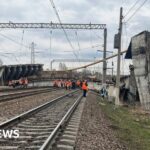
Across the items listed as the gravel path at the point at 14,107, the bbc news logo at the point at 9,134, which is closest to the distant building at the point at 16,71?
the gravel path at the point at 14,107

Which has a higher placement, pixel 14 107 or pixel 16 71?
pixel 16 71

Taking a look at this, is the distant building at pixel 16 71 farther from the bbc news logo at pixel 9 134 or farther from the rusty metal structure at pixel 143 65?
the bbc news logo at pixel 9 134

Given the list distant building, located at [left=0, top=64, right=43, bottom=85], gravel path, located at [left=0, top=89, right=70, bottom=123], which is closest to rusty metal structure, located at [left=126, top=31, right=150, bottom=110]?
gravel path, located at [left=0, top=89, right=70, bottom=123]

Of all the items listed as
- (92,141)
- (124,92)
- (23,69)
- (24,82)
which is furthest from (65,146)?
(23,69)

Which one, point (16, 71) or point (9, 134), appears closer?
point (9, 134)

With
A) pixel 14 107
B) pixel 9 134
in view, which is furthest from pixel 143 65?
pixel 9 134

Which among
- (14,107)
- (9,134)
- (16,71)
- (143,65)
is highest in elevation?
(16,71)

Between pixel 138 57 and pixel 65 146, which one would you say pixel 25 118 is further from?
pixel 138 57

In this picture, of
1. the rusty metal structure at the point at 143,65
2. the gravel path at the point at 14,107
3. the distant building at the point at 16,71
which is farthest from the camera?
the distant building at the point at 16,71

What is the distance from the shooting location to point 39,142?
11.6 metres

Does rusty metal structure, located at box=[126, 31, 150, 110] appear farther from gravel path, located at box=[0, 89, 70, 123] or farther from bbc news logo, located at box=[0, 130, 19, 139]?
bbc news logo, located at box=[0, 130, 19, 139]

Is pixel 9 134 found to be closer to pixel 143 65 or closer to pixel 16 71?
pixel 143 65

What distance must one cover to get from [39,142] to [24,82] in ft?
202

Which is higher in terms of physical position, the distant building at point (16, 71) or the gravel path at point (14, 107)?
the distant building at point (16, 71)
